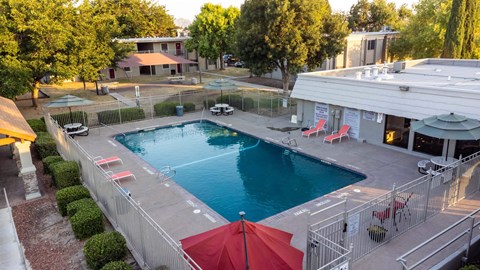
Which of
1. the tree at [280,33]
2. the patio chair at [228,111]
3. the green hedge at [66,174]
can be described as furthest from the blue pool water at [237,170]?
the tree at [280,33]

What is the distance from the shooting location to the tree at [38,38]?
80.2 feet

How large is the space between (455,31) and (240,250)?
32.4 metres

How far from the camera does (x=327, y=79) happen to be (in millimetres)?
22000

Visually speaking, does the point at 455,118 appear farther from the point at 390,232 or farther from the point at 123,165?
the point at 123,165

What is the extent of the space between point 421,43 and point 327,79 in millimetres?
22661

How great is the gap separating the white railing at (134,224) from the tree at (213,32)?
1300 inches

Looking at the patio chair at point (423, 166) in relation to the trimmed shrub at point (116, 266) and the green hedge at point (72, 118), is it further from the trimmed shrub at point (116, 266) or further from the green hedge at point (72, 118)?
the green hedge at point (72, 118)

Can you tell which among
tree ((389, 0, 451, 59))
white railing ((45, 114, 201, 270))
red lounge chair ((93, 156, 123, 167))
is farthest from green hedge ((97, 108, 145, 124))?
tree ((389, 0, 451, 59))

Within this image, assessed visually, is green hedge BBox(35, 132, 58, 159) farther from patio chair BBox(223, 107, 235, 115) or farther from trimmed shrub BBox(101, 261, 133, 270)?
patio chair BBox(223, 107, 235, 115)

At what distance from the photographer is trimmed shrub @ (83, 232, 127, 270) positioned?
926 centimetres

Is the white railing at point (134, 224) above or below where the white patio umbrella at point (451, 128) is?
below

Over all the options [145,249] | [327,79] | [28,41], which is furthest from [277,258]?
[28,41]

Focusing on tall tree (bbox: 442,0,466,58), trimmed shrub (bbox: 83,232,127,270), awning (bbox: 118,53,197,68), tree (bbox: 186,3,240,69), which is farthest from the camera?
tree (bbox: 186,3,240,69)

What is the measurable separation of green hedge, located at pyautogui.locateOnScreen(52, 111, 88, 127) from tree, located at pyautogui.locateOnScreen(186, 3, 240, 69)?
23.8m
